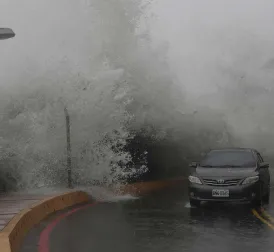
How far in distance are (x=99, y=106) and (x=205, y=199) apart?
7782 mm

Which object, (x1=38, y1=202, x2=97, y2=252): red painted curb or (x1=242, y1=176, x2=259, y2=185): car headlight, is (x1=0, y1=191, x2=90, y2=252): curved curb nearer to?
(x1=38, y1=202, x2=97, y2=252): red painted curb

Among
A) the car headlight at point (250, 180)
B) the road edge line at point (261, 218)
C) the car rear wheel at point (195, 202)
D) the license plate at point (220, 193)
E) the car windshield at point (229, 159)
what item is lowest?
the road edge line at point (261, 218)

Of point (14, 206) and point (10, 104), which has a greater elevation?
point (10, 104)

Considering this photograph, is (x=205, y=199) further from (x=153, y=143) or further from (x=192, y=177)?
(x=153, y=143)

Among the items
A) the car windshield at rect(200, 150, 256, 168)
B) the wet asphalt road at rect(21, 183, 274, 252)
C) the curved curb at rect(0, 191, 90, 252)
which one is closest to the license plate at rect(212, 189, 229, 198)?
the wet asphalt road at rect(21, 183, 274, 252)

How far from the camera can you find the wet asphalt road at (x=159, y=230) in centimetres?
854

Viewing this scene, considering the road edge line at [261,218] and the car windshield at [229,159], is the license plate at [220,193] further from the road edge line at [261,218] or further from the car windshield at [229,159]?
Result: the car windshield at [229,159]

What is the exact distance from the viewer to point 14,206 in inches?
484


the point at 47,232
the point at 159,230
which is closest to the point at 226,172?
the point at 159,230

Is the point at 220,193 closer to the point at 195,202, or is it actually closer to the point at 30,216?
the point at 195,202

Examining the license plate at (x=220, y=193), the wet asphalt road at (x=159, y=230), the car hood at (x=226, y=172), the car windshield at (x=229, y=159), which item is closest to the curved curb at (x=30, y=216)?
the wet asphalt road at (x=159, y=230)

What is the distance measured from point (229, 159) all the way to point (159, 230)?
5.49 m

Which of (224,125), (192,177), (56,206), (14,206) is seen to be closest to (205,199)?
(192,177)

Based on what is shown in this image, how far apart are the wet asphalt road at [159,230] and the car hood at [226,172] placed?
2.93 feet
